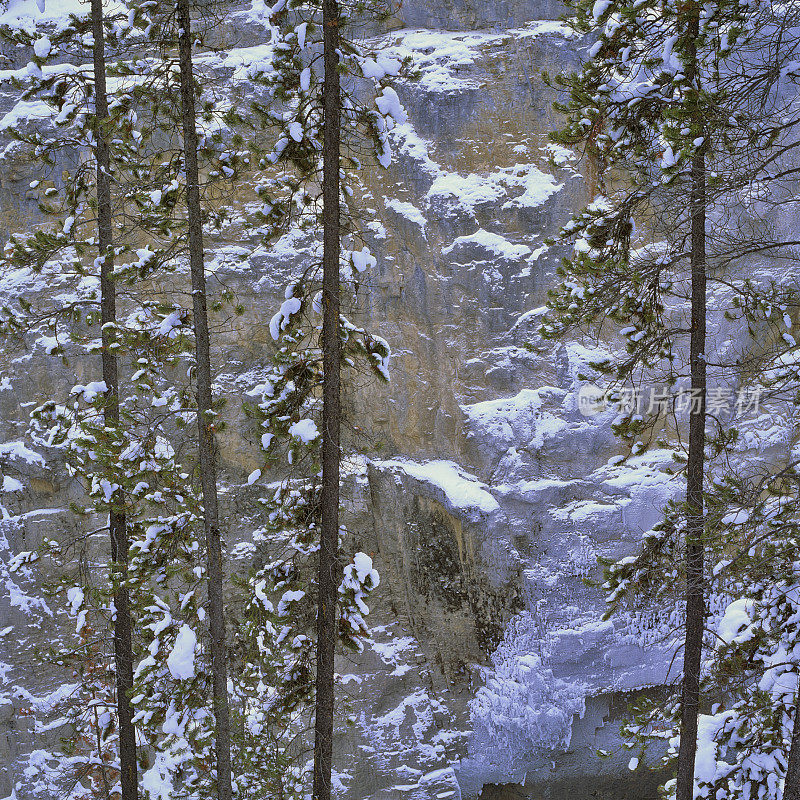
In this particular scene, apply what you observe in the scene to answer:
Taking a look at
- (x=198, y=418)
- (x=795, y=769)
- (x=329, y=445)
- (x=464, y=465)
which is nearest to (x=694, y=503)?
(x=795, y=769)

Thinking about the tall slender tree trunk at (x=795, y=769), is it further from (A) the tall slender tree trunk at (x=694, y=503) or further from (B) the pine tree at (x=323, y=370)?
(B) the pine tree at (x=323, y=370)

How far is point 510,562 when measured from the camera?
48.5 ft

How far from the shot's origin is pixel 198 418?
657 centimetres

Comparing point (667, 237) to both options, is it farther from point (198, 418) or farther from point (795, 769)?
point (198, 418)

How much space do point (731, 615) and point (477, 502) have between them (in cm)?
825

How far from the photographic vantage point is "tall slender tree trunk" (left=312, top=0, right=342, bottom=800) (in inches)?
238

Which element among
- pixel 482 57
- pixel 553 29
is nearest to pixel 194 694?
pixel 482 57

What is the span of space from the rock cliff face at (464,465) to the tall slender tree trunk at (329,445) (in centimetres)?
865

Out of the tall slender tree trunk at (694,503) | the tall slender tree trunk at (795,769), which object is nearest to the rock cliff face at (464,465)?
the tall slender tree trunk at (694,503)

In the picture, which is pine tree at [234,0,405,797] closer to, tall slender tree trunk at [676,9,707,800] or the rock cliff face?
tall slender tree trunk at [676,9,707,800]

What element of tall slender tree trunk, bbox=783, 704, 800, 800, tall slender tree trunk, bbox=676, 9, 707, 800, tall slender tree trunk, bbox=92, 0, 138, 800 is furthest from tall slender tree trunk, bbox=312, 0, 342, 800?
tall slender tree trunk, bbox=783, 704, 800, 800

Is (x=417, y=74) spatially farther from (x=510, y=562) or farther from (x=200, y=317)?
(x=510, y=562)

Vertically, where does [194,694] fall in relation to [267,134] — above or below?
below

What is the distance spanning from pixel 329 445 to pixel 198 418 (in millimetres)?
1379
